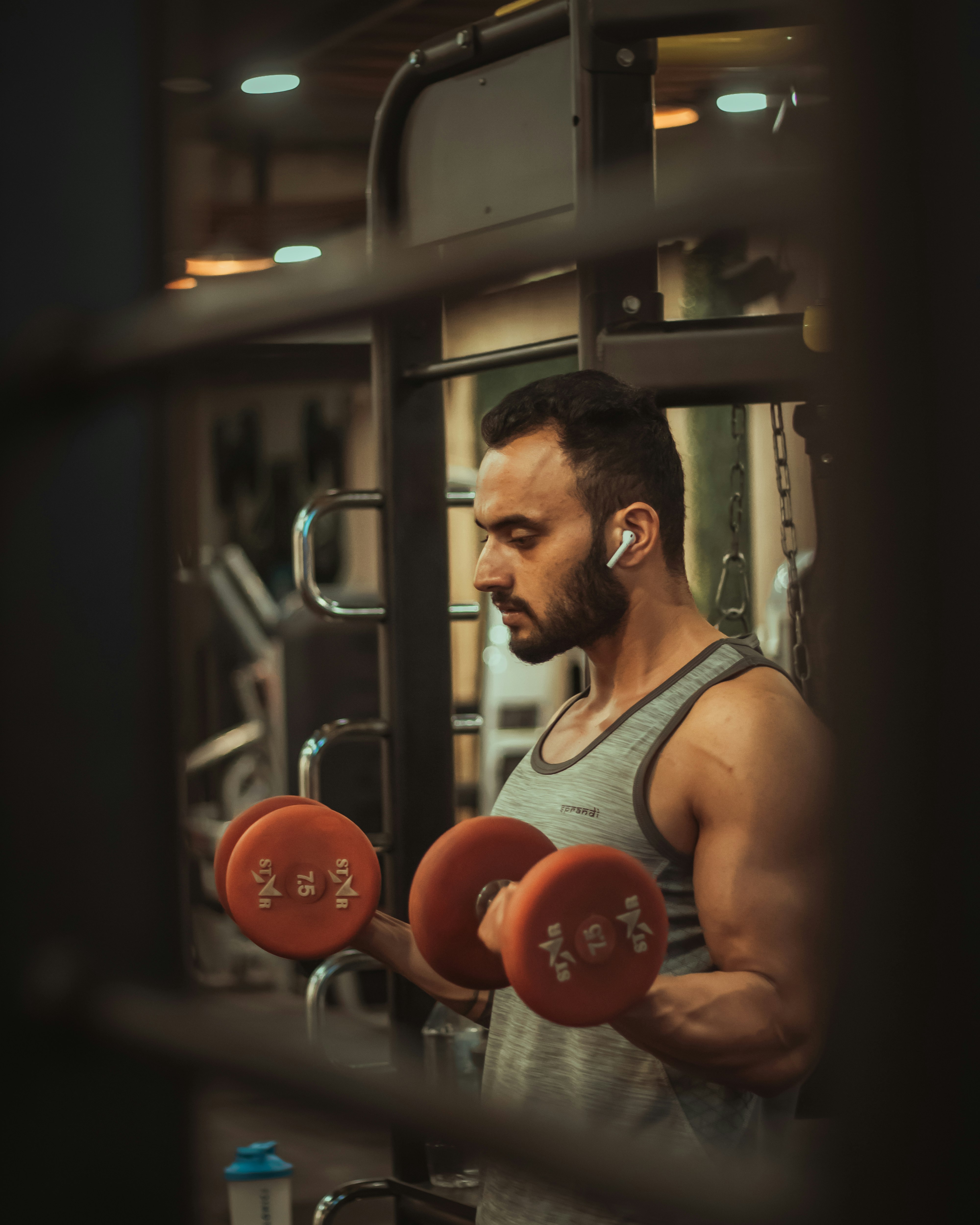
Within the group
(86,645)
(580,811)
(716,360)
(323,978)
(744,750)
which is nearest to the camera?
(86,645)

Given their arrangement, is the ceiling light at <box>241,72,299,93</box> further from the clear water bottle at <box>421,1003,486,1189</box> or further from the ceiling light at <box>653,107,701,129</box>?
the clear water bottle at <box>421,1003,486,1189</box>

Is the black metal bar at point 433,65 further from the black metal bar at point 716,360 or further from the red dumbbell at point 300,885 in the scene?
the red dumbbell at point 300,885

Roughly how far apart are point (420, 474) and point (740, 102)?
9.42 feet

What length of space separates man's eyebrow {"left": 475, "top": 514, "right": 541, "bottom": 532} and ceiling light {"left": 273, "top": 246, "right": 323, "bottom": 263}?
5.06 metres

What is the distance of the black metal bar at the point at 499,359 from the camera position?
78.3 inches

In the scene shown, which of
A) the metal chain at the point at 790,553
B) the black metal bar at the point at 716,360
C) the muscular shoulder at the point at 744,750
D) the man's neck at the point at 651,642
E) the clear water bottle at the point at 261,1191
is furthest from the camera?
the clear water bottle at the point at 261,1191

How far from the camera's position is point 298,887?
4.61 feet

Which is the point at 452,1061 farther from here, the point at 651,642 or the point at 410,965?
the point at 651,642

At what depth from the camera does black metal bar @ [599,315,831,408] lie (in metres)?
1.66

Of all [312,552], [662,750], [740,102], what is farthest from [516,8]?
[740,102]

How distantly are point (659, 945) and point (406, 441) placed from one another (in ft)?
4.80

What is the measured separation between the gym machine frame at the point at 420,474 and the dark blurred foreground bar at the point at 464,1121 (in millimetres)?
1385

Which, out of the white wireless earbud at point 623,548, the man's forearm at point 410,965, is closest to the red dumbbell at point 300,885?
the man's forearm at point 410,965

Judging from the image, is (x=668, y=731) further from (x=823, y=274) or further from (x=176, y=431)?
(x=823, y=274)
